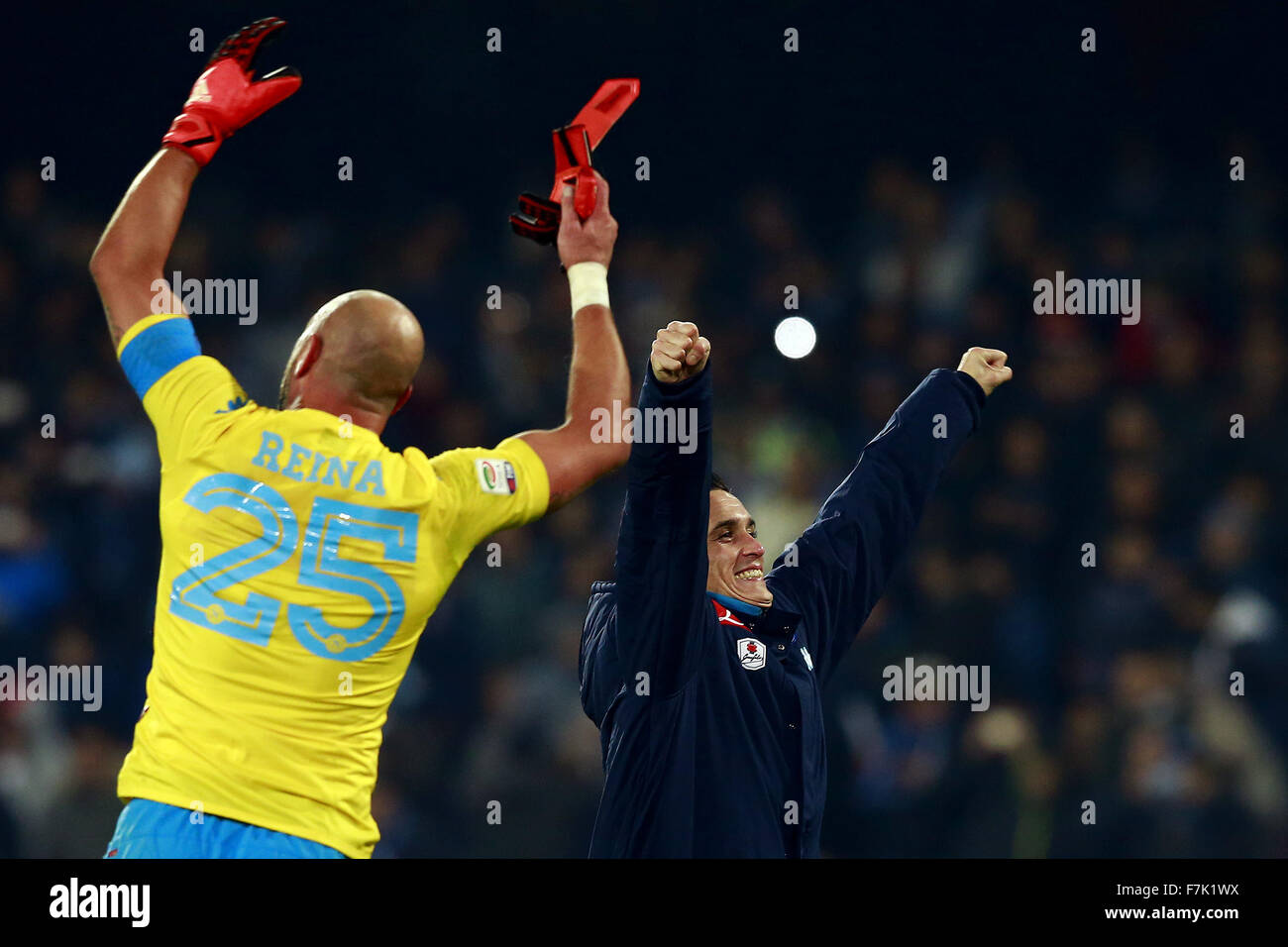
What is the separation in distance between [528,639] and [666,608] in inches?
140

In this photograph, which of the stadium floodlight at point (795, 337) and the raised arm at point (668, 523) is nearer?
the raised arm at point (668, 523)

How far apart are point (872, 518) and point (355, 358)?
181 centimetres

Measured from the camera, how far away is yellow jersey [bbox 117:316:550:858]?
2.65 m

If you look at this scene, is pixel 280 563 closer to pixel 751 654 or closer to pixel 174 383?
pixel 174 383

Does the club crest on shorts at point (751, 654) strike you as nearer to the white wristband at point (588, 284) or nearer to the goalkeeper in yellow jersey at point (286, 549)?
the goalkeeper in yellow jersey at point (286, 549)

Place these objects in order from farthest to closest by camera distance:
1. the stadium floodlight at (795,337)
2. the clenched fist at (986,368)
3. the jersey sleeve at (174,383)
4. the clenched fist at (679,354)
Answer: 1. the stadium floodlight at (795,337)
2. the clenched fist at (986,368)
3. the clenched fist at (679,354)
4. the jersey sleeve at (174,383)

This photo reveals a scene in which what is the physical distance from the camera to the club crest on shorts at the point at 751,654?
3.64m

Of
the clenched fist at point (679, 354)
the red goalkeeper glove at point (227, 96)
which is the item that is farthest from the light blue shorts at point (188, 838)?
the red goalkeeper glove at point (227, 96)

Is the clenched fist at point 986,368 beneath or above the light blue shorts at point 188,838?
above

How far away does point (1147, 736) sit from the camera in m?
6.52

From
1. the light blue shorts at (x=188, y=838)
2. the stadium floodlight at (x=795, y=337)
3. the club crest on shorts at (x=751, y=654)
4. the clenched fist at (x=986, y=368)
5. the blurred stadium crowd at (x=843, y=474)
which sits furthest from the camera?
the stadium floodlight at (x=795, y=337)

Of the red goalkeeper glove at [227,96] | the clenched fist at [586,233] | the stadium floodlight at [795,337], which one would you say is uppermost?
the stadium floodlight at [795,337]

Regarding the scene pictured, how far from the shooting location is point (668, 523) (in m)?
3.25

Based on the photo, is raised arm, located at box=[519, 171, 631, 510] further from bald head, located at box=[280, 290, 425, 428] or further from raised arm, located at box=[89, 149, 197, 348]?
raised arm, located at box=[89, 149, 197, 348]
